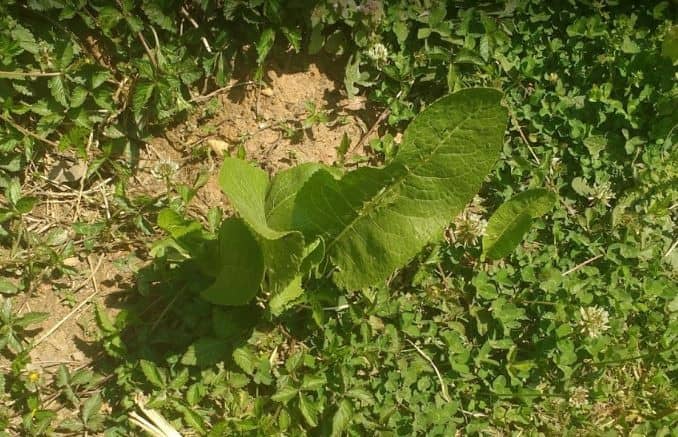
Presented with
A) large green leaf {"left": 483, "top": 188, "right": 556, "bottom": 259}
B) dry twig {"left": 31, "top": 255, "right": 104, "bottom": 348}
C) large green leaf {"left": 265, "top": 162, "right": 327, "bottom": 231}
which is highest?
large green leaf {"left": 265, "top": 162, "right": 327, "bottom": 231}

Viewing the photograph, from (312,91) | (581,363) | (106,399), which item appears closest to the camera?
(106,399)

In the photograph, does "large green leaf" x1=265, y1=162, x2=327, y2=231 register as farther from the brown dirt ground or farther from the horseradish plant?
the brown dirt ground

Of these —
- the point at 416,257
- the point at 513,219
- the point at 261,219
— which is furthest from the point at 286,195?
the point at 513,219

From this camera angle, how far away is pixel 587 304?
3.13m

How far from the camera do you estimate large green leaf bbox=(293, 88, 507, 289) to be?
2.19 metres

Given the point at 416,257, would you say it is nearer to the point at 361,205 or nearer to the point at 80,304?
the point at 361,205

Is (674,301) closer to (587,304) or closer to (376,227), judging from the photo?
(587,304)

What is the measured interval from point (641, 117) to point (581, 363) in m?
1.22

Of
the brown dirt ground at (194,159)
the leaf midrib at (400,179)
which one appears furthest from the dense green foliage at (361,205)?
the brown dirt ground at (194,159)

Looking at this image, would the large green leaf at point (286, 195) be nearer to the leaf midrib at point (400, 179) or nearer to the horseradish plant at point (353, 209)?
the horseradish plant at point (353, 209)

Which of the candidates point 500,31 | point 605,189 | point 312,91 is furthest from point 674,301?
point 312,91

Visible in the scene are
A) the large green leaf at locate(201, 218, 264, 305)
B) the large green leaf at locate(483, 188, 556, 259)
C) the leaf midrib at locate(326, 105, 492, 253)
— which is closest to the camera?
the leaf midrib at locate(326, 105, 492, 253)

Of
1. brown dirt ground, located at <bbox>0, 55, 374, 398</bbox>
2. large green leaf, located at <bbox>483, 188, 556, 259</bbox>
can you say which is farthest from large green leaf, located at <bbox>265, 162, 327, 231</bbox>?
Answer: large green leaf, located at <bbox>483, 188, 556, 259</bbox>

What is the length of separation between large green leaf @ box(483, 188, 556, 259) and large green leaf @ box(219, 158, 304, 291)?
102 cm
